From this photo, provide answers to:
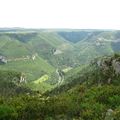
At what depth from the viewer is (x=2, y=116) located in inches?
7013

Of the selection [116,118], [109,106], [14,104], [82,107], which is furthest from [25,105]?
[116,118]

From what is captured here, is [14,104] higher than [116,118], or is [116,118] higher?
[116,118]


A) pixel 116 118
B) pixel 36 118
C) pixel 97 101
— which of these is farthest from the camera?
pixel 97 101

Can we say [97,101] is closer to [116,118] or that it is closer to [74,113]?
[74,113]

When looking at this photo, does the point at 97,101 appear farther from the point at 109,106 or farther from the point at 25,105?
the point at 25,105

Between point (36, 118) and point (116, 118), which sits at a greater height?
point (116, 118)

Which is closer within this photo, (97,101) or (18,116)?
(18,116)

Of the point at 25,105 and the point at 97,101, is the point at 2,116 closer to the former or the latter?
the point at 25,105

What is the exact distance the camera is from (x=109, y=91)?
196000 millimetres

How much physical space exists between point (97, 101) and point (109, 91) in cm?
1072

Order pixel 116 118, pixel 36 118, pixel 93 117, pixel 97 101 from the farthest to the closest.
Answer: pixel 97 101 → pixel 36 118 → pixel 93 117 → pixel 116 118

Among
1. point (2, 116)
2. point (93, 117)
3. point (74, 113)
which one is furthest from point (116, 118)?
point (2, 116)

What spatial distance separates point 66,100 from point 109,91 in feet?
74.6

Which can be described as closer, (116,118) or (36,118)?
(116,118)
